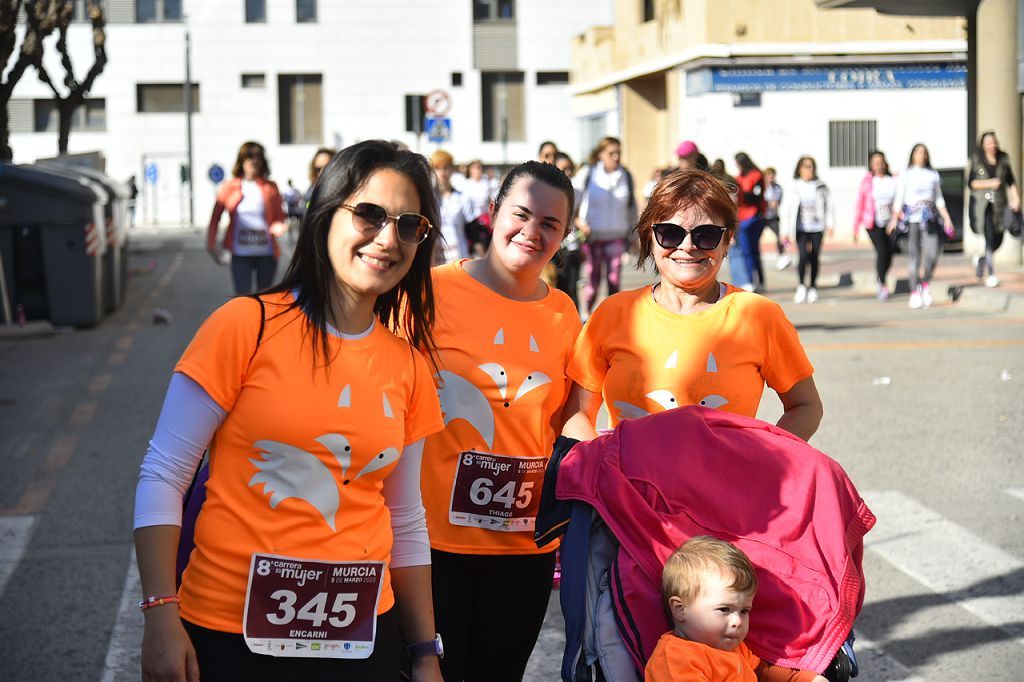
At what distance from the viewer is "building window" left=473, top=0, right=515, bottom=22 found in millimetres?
58844

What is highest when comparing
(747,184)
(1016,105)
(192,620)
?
(1016,105)

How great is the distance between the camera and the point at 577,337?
4004mm

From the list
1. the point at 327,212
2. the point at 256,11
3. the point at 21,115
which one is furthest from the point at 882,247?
the point at 21,115

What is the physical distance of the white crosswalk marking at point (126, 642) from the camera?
5.10 metres

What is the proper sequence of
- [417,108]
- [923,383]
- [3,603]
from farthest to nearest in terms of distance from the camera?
[417,108] < [923,383] < [3,603]

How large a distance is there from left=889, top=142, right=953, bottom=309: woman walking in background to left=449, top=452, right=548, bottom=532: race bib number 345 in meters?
14.4

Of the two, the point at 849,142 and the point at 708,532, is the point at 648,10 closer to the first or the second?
the point at 849,142

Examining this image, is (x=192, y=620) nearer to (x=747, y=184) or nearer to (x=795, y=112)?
(x=747, y=184)

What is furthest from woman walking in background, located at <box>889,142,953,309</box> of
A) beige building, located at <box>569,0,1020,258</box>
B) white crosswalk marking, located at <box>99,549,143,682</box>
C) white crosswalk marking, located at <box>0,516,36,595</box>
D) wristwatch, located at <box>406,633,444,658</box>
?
beige building, located at <box>569,0,1020,258</box>

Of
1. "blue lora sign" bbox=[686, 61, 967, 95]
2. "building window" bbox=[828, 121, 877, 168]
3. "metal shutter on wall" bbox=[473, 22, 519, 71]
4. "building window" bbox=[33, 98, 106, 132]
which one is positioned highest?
"metal shutter on wall" bbox=[473, 22, 519, 71]

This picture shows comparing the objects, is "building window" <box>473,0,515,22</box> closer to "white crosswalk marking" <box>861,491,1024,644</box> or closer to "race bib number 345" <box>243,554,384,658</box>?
"white crosswalk marking" <box>861,491,1024,644</box>

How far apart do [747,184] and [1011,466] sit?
9.96m

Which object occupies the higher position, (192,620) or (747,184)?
(747,184)

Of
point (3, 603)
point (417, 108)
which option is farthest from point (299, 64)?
point (3, 603)
